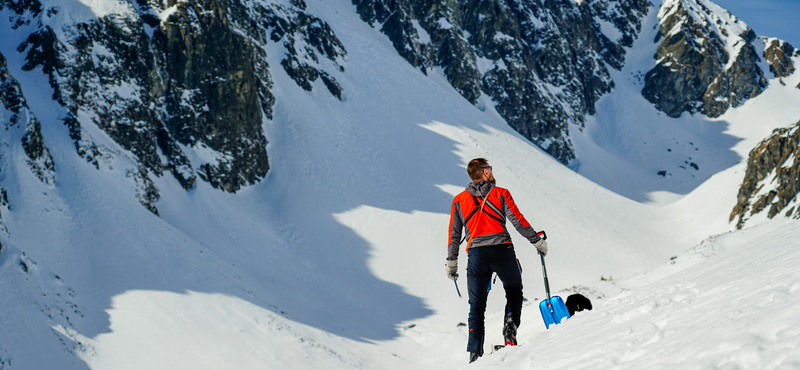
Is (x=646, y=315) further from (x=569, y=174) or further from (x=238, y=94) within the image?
(x=569, y=174)

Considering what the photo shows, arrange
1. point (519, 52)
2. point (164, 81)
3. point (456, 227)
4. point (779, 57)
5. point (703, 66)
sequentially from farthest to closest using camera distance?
point (779, 57), point (703, 66), point (519, 52), point (164, 81), point (456, 227)

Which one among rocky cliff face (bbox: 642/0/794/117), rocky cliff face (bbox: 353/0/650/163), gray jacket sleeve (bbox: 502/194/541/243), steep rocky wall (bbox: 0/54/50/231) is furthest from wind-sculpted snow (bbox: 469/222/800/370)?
rocky cliff face (bbox: 642/0/794/117)

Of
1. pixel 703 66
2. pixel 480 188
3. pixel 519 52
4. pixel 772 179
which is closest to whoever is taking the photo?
pixel 480 188

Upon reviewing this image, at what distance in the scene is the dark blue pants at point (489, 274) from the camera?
224 inches

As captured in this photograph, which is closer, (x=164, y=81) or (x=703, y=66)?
(x=164, y=81)

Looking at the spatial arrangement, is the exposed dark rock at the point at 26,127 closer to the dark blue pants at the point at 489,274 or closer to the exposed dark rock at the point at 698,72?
the dark blue pants at the point at 489,274

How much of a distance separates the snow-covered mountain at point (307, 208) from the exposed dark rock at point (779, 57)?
39225 millimetres

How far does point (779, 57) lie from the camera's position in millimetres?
94938

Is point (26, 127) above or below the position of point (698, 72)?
below

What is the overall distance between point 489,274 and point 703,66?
103m

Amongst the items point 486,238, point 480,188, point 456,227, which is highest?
point 480,188

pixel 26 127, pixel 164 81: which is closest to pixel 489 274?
pixel 26 127

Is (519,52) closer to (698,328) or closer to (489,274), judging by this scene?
(489,274)

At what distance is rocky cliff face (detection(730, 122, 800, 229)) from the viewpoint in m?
30.7
